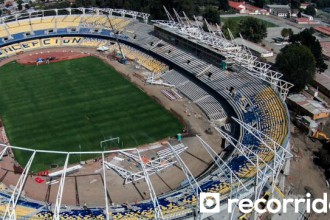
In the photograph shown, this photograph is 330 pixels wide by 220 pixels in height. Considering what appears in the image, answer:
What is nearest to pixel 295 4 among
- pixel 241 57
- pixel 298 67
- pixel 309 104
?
pixel 298 67

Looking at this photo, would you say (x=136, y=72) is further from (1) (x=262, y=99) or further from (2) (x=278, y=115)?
(2) (x=278, y=115)

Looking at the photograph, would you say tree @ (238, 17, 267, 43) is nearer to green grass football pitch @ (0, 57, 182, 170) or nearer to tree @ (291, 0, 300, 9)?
green grass football pitch @ (0, 57, 182, 170)

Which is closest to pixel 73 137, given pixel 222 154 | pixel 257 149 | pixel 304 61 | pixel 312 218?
pixel 222 154

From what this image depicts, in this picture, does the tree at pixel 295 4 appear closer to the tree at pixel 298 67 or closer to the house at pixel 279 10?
the house at pixel 279 10

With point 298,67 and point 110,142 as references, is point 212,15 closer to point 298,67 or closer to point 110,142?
point 298,67

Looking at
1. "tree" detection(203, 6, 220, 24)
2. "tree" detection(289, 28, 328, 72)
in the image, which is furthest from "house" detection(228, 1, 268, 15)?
"tree" detection(289, 28, 328, 72)

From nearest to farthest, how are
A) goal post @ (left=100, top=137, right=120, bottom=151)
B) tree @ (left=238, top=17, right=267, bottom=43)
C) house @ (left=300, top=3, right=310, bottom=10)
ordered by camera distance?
goal post @ (left=100, top=137, right=120, bottom=151)
tree @ (left=238, top=17, right=267, bottom=43)
house @ (left=300, top=3, right=310, bottom=10)

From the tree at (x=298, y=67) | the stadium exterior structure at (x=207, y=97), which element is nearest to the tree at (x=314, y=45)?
the stadium exterior structure at (x=207, y=97)
